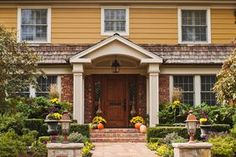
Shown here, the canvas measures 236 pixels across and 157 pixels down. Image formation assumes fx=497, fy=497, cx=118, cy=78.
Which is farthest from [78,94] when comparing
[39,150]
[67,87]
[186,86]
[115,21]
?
[39,150]

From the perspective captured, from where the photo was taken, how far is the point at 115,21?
80.2 ft

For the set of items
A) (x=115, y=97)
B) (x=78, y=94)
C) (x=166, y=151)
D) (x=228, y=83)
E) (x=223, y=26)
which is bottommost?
(x=166, y=151)

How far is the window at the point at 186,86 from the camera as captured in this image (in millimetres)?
23594

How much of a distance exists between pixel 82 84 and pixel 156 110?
3.51m

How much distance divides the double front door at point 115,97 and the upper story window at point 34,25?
3325 millimetres

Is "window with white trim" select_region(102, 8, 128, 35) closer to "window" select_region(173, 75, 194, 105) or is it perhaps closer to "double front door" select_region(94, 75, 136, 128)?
"double front door" select_region(94, 75, 136, 128)

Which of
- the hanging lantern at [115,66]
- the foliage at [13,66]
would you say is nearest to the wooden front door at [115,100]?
the hanging lantern at [115,66]

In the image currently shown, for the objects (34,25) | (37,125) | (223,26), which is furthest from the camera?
(223,26)

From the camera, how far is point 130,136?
70.2 ft

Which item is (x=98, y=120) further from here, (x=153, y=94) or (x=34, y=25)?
(x=34, y=25)

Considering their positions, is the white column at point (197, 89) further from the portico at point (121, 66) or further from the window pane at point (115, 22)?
the window pane at point (115, 22)

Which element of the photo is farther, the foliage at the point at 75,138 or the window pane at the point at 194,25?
the window pane at the point at 194,25

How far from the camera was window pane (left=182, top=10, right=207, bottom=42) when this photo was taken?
2455 centimetres

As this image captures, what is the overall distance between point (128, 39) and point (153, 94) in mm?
3081
